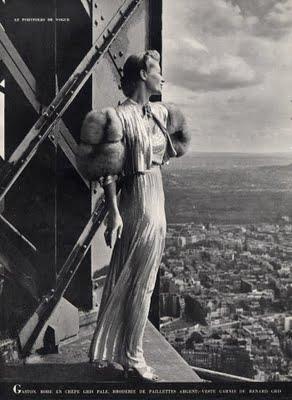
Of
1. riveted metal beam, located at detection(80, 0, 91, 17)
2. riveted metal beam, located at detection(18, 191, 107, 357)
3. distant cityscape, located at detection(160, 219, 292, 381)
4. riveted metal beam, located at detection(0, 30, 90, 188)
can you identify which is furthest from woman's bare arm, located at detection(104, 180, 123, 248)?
riveted metal beam, located at detection(80, 0, 91, 17)

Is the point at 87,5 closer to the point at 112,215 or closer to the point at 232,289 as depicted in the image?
the point at 112,215

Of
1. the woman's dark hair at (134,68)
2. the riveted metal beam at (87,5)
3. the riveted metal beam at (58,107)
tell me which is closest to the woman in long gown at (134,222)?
the woman's dark hair at (134,68)

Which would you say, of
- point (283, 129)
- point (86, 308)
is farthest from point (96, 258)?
point (283, 129)

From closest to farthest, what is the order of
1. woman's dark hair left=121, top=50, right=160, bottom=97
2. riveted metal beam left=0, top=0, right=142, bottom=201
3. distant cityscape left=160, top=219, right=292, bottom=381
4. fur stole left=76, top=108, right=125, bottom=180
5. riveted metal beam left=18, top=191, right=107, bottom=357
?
fur stole left=76, top=108, right=125, bottom=180, woman's dark hair left=121, top=50, right=160, bottom=97, riveted metal beam left=0, top=0, right=142, bottom=201, riveted metal beam left=18, top=191, right=107, bottom=357, distant cityscape left=160, top=219, right=292, bottom=381

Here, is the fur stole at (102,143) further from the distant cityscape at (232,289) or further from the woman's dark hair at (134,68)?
the distant cityscape at (232,289)

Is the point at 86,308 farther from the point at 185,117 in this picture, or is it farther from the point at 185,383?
the point at 185,117

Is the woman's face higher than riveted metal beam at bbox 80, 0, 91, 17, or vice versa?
riveted metal beam at bbox 80, 0, 91, 17

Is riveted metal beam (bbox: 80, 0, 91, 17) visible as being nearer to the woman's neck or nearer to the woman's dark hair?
the woman's dark hair
